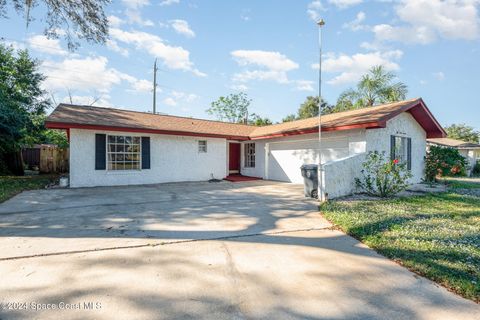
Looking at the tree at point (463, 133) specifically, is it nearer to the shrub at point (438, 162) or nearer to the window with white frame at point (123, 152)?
the shrub at point (438, 162)

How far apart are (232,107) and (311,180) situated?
2729 centimetres

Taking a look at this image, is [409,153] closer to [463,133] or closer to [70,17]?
[70,17]

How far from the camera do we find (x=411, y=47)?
586 inches

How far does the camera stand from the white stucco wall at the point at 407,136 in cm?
917

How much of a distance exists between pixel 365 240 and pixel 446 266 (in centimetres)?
108

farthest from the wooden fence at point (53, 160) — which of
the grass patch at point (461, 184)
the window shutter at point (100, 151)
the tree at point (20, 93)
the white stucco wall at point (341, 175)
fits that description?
the grass patch at point (461, 184)

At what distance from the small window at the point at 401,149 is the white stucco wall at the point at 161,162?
8057 mm

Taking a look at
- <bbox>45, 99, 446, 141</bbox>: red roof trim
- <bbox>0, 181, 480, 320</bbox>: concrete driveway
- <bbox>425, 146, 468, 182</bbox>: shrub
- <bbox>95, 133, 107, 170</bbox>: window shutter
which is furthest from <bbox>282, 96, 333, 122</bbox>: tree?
<bbox>0, 181, 480, 320</bbox>: concrete driveway

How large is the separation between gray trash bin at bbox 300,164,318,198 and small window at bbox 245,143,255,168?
7021 millimetres

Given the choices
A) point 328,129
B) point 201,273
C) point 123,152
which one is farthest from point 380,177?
point 123,152

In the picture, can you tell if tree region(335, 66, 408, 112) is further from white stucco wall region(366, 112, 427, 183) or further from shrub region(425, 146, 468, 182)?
white stucco wall region(366, 112, 427, 183)

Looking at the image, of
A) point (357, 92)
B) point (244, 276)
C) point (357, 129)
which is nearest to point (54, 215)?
point (244, 276)

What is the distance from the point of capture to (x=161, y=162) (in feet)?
39.1

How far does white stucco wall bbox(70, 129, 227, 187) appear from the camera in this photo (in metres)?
10.1
